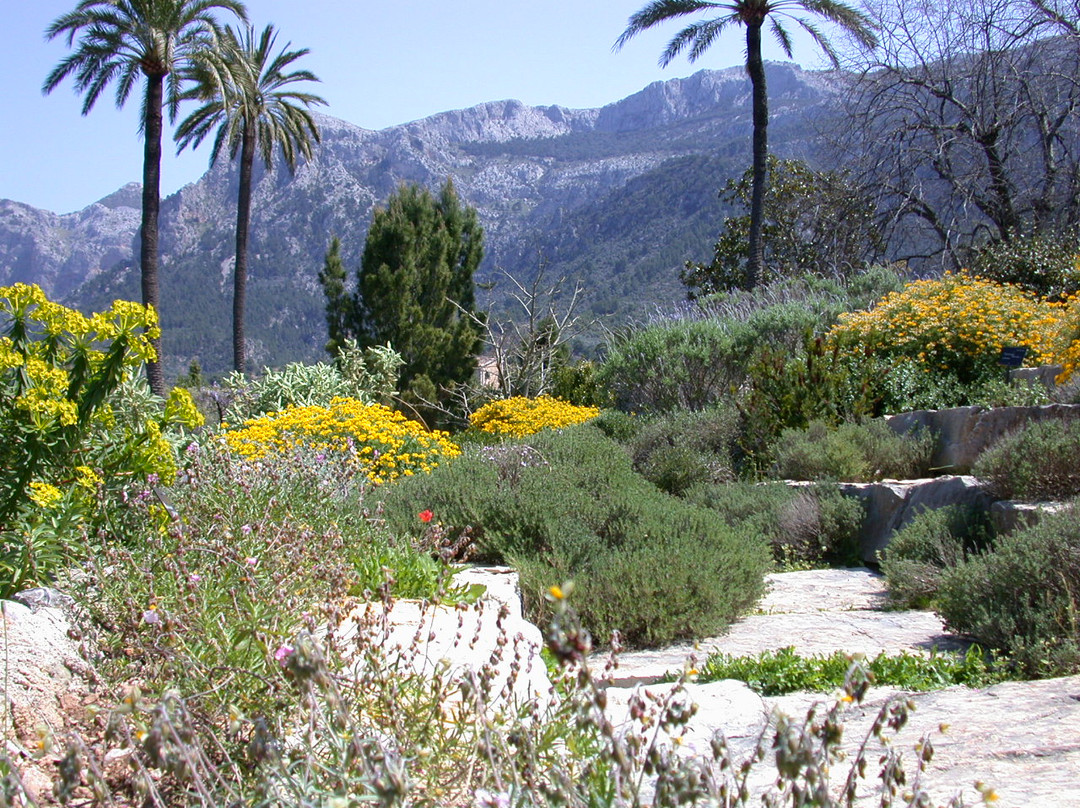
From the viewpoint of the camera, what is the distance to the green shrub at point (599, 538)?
437 cm

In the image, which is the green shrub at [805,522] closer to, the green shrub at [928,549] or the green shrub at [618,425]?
the green shrub at [928,549]

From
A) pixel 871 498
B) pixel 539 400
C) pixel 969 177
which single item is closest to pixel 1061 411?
pixel 871 498

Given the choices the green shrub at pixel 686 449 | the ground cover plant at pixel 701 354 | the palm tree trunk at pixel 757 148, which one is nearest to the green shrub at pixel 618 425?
the green shrub at pixel 686 449

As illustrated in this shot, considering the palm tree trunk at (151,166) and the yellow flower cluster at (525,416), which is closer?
the yellow flower cluster at (525,416)

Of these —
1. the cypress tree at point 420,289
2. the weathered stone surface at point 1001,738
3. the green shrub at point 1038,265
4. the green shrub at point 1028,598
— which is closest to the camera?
the weathered stone surface at point 1001,738

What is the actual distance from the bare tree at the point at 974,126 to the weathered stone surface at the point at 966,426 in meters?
8.21

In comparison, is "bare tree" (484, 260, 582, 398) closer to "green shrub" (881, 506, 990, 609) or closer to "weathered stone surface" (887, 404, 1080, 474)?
"weathered stone surface" (887, 404, 1080, 474)

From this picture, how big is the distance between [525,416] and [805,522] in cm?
584

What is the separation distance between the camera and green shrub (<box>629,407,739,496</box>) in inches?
320

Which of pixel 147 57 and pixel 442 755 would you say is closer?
pixel 442 755

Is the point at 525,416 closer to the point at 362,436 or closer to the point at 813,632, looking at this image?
the point at 362,436

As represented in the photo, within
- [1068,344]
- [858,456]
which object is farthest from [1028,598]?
[1068,344]

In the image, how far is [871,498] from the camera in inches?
273

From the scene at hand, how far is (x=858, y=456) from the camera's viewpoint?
7438mm
